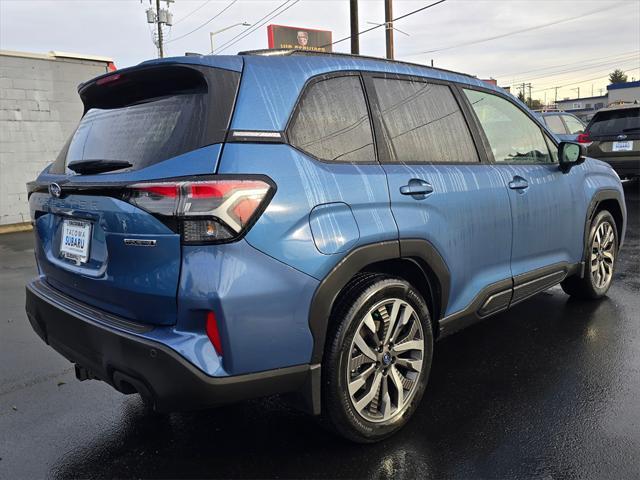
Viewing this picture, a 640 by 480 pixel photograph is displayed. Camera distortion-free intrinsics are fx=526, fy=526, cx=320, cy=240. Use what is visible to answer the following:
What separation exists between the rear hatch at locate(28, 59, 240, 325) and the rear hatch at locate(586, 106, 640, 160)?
1085cm

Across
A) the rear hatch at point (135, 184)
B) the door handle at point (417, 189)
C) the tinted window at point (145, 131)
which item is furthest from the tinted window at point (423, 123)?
the tinted window at point (145, 131)

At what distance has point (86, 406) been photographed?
123 inches

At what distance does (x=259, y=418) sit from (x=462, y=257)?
4.76 feet

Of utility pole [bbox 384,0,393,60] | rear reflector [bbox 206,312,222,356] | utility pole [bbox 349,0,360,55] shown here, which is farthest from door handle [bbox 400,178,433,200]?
utility pole [bbox 384,0,393,60]

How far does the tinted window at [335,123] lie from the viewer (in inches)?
93.2

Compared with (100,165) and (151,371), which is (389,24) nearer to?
(100,165)

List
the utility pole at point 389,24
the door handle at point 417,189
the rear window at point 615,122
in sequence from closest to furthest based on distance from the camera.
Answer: the door handle at point 417,189 < the rear window at point 615,122 < the utility pole at point 389,24

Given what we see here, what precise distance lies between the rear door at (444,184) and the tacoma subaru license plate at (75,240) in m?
1.45

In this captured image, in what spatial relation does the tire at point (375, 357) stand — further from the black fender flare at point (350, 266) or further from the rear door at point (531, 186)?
the rear door at point (531, 186)

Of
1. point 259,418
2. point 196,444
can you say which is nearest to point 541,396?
point 259,418

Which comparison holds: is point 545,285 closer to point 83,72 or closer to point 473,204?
point 473,204

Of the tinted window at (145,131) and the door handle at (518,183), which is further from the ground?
the tinted window at (145,131)

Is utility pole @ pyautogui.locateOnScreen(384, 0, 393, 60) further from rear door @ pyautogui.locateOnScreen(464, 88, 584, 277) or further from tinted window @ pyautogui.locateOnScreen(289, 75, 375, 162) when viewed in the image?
tinted window @ pyautogui.locateOnScreen(289, 75, 375, 162)

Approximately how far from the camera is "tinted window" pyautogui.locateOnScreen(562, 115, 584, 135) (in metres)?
13.5
